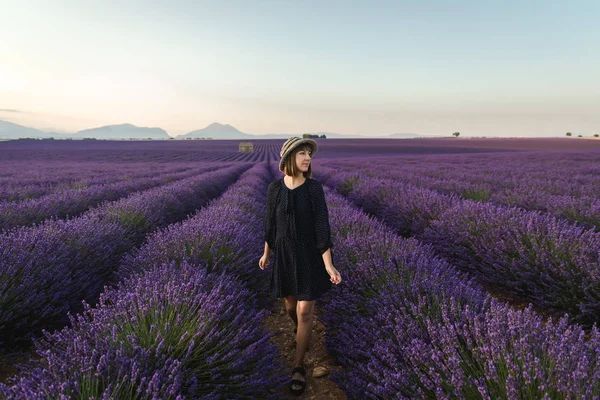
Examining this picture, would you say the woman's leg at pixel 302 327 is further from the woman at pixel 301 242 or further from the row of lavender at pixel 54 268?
the row of lavender at pixel 54 268

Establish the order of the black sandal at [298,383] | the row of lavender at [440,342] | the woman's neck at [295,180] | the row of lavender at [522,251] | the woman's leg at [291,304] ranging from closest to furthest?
the row of lavender at [440,342] → the black sandal at [298,383] → the woman's neck at [295,180] → the woman's leg at [291,304] → the row of lavender at [522,251]

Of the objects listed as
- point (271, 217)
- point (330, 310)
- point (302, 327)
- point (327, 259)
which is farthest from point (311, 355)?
point (271, 217)

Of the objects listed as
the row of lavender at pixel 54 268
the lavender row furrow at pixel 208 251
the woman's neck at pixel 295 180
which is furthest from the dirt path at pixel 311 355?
the row of lavender at pixel 54 268

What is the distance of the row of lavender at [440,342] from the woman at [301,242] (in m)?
0.26

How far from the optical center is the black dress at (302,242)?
1823 mm

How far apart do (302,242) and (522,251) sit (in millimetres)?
2122

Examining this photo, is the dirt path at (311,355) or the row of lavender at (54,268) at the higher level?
the row of lavender at (54,268)

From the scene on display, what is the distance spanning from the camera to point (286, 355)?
86.3 inches

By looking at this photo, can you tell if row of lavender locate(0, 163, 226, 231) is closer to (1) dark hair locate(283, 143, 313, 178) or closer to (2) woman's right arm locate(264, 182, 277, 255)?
(2) woman's right arm locate(264, 182, 277, 255)

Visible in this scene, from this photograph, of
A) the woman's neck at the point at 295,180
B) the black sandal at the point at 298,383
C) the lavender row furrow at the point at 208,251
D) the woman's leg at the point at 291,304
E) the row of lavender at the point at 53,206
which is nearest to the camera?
the black sandal at the point at 298,383

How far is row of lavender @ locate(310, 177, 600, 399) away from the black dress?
0.32 metres

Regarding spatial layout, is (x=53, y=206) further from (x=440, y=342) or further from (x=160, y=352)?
(x=440, y=342)

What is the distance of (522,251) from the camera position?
2.64 m

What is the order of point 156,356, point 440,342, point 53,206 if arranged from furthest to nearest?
point 53,206 → point 440,342 → point 156,356
